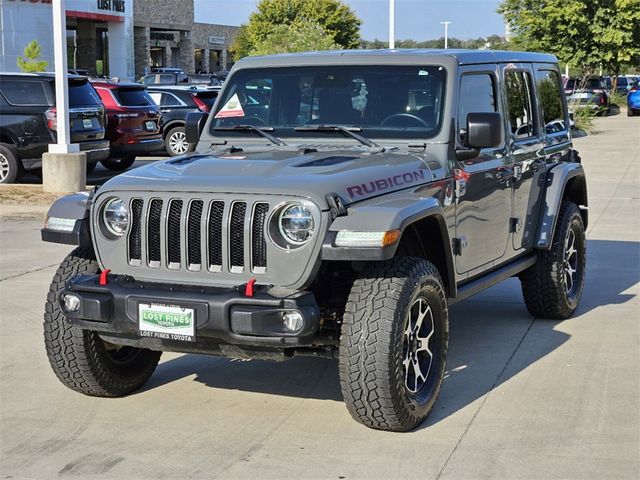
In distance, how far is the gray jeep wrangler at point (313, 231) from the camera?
4.99 metres

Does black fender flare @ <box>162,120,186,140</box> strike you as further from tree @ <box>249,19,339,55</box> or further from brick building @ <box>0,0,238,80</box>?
brick building @ <box>0,0,238,80</box>

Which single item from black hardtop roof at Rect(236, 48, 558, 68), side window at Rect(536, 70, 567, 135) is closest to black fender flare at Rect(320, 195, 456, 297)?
black hardtop roof at Rect(236, 48, 558, 68)

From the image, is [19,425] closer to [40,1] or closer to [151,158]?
[151,158]

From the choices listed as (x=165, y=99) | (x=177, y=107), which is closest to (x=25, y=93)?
(x=177, y=107)

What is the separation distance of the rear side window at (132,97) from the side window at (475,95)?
1285cm

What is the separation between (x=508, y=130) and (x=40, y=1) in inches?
1543

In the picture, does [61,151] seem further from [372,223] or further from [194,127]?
[372,223]

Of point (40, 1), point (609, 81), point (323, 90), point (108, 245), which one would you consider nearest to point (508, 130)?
point (323, 90)

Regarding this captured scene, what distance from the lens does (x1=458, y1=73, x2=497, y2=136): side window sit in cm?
642

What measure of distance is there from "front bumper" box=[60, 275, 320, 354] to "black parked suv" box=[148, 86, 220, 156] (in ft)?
53.9

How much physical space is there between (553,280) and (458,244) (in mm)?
1676

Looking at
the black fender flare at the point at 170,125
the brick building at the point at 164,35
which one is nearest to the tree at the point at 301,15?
the brick building at the point at 164,35

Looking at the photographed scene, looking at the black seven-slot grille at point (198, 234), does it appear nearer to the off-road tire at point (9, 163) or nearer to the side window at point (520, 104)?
the side window at point (520, 104)

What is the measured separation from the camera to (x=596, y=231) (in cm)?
1234
